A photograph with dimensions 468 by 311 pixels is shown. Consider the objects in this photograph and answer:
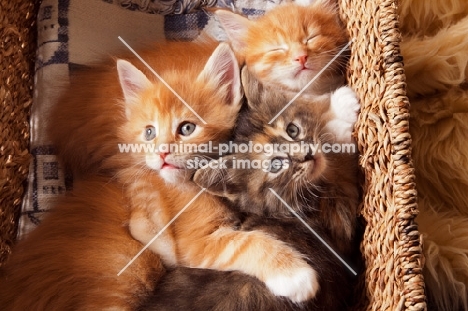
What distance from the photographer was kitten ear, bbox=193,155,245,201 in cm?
96

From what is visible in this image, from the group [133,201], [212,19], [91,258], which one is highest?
[212,19]

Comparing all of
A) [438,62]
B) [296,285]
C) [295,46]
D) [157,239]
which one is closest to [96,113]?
[157,239]

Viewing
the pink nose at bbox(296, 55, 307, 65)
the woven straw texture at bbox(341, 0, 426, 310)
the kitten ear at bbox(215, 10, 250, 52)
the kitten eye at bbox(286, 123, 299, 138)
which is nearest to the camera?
the woven straw texture at bbox(341, 0, 426, 310)

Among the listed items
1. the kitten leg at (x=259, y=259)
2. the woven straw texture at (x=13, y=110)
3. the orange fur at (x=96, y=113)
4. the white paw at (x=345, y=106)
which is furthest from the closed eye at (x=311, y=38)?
the woven straw texture at (x=13, y=110)

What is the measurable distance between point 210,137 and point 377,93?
348 mm

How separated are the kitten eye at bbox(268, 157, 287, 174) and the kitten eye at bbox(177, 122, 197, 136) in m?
0.20

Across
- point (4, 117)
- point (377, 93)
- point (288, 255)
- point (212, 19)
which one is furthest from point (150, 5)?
point (288, 255)

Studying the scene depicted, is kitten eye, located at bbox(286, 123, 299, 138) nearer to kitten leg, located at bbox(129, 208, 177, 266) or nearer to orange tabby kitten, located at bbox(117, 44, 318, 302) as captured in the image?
orange tabby kitten, located at bbox(117, 44, 318, 302)

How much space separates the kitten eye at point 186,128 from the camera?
105 cm

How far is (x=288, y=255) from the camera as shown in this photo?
0.92m

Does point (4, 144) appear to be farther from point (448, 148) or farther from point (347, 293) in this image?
point (448, 148)

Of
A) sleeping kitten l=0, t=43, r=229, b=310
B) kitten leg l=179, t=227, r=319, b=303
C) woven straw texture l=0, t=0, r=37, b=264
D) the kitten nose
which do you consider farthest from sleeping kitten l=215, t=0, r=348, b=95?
woven straw texture l=0, t=0, r=37, b=264

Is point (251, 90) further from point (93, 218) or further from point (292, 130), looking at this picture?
point (93, 218)

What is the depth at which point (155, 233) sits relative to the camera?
3.35 ft
